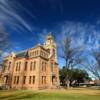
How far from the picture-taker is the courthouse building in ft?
135

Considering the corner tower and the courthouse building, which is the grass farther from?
the corner tower

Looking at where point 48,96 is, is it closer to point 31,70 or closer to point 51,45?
point 31,70

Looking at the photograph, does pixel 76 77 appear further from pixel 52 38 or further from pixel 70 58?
pixel 70 58

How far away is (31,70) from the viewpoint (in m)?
42.8

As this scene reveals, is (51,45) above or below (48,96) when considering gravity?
above

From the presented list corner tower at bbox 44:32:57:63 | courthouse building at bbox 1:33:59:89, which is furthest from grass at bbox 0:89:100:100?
corner tower at bbox 44:32:57:63

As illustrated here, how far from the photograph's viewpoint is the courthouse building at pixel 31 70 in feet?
135

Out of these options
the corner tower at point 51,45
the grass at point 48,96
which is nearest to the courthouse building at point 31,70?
the corner tower at point 51,45

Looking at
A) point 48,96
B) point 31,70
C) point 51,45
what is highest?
point 51,45

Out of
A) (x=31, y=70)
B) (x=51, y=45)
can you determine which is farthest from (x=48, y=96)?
(x=51, y=45)

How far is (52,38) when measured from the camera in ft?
186

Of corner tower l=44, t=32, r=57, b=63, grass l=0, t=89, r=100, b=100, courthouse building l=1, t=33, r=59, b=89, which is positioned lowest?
grass l=0, t=89, r=100, b=100

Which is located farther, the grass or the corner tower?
A: the corner tower

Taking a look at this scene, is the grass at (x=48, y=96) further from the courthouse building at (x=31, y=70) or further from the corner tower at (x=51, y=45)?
the corner tower at (x=51, y=45)
